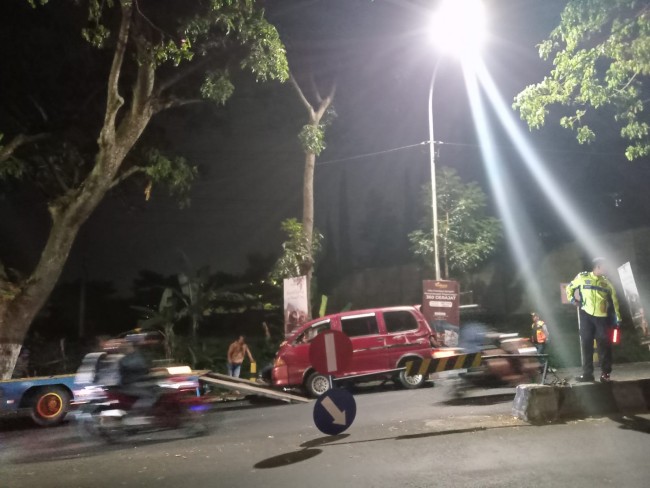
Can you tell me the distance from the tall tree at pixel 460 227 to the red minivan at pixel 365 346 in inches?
321

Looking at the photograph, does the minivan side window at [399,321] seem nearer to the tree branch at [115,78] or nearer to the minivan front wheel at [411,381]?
the minivan front wheel at [411,381]

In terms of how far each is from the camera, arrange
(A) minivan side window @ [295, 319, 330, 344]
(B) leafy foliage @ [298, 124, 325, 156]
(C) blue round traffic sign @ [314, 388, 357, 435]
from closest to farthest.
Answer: (C) blue round traffic sign @ [314, 388, 357, 435], (A) minivan side window @ [295, 319, 330, 344], (B) leafy foliage @ [298, 124, 325, 156]

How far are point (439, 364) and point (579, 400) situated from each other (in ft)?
6.86

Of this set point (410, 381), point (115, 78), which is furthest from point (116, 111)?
point (410, 381)

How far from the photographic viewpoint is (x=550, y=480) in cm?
641

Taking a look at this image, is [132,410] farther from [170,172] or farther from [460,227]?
[460,227]

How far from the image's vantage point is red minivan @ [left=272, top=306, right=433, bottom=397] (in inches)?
583

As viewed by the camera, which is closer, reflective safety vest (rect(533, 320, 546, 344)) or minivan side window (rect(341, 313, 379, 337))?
minivan side window (rect(341, 313, 379, 337))

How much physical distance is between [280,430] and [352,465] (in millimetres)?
2977

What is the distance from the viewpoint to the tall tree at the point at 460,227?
23844mm

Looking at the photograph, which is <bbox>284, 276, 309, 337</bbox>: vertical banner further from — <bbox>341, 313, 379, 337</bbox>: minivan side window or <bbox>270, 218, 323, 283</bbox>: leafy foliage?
<bbox>341, 313, 379, 337</bbox>: minivan side window

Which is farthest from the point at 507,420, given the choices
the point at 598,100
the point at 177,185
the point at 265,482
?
the point at 177,185

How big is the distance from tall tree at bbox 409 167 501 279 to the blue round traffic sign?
15.7 meters

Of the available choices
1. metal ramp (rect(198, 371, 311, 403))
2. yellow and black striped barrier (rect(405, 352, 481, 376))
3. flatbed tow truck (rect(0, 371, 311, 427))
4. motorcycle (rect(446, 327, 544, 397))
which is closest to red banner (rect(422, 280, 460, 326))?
motorcycle (rect(446, 327, 544, 397))
